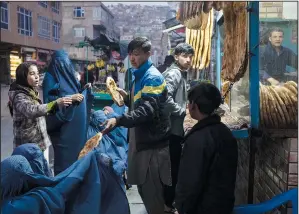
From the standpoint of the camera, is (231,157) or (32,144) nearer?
(231,157)

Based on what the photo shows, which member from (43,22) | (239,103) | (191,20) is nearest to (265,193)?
(239,103)

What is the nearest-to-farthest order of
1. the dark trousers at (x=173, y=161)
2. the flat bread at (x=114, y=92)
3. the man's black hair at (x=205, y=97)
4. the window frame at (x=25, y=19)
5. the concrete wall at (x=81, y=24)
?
the man's black hair at (x=205, y=97)
the window frame at (x=25, y=19)
the concrete wall at (x=81, y=24)
the flat bread at (x=114, y=92)
the dark trousers at (x=173, y=161)

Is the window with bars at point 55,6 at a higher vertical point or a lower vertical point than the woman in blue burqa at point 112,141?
higher

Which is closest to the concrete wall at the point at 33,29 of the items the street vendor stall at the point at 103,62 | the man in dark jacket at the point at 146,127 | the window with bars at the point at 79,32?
the window with bars at the point at 79,32

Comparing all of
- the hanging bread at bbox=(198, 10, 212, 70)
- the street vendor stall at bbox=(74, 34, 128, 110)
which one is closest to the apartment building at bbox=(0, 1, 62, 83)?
the street vendor stall at bbox=(74, 34, 128, 110)

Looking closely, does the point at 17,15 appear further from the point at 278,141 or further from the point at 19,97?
the point at 278,141

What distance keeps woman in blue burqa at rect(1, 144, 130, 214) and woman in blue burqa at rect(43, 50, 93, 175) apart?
12cm

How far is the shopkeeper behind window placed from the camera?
2.43 meters

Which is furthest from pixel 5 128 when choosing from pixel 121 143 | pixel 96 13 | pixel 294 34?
pixel 294 34

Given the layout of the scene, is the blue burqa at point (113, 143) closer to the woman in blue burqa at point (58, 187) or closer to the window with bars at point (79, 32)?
the woman in blue burqa at point (58, 187)

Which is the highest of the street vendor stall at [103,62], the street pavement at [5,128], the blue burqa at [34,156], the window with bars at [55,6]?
the window with bars at [55,6]

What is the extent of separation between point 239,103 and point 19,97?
159 cm

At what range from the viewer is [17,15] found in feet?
7.01

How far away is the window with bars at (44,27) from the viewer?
2256mm
